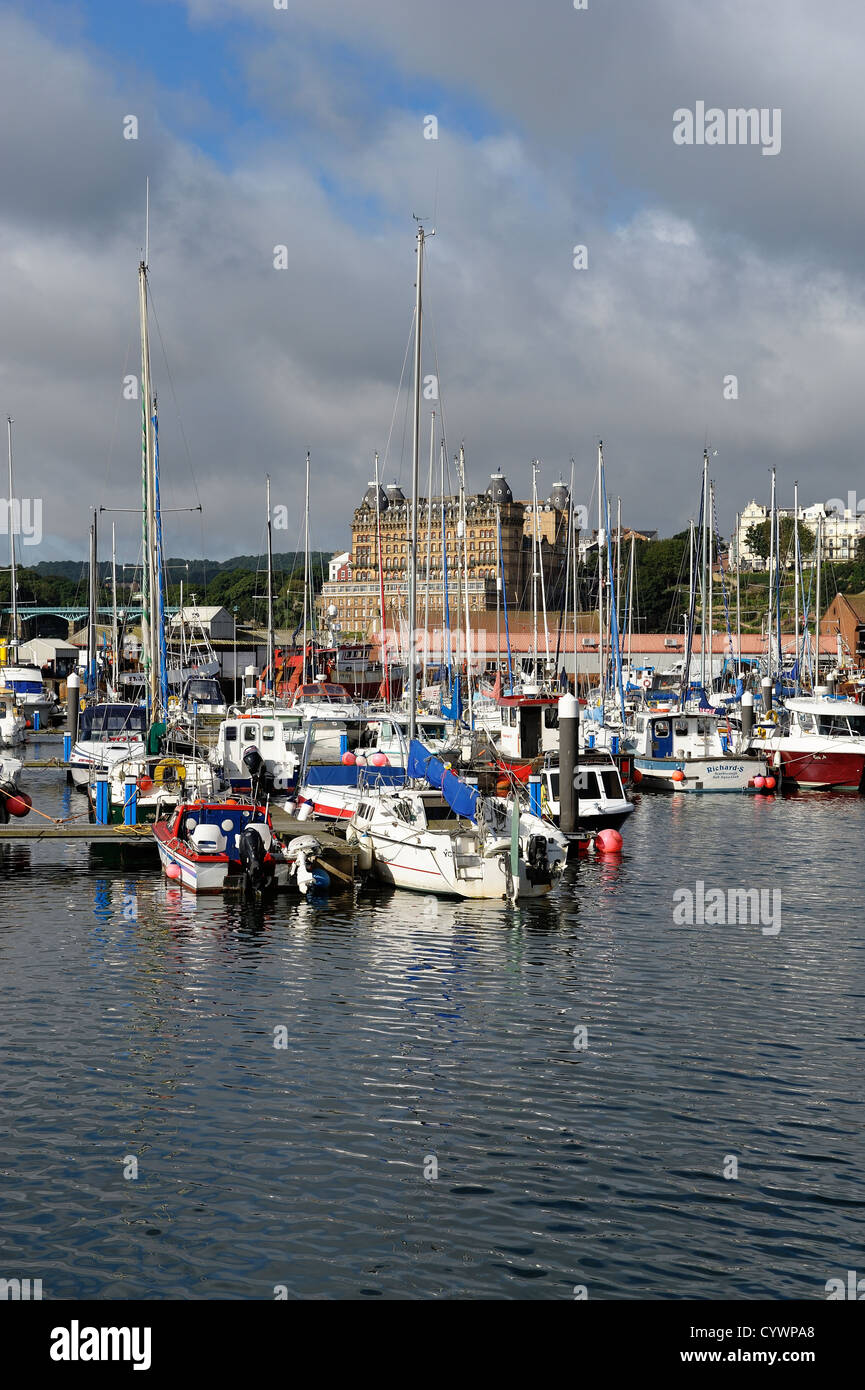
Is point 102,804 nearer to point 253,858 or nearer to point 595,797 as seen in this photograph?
point 253,858

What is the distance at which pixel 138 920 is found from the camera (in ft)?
102

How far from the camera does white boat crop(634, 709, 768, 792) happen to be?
200 ft

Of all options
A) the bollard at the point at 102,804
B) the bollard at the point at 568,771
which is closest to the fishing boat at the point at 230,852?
the bollard at the point at 102,804

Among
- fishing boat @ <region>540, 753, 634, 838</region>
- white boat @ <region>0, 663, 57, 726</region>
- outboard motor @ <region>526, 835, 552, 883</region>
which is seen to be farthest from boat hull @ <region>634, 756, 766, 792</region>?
white boat @ <region>0, 663, 57, 726</region>

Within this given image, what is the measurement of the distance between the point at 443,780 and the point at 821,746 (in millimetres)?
Answer: 33448

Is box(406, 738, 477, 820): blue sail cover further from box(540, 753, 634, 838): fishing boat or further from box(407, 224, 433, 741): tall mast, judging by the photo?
box(540, 753, 634, 838): fishing boat

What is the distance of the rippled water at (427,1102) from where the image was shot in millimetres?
13969

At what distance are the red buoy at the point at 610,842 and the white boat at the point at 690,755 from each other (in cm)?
1964

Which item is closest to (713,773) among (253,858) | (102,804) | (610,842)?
(610,842)

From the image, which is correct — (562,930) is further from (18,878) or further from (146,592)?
(146,592)

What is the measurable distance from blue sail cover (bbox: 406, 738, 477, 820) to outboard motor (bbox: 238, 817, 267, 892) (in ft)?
15.0

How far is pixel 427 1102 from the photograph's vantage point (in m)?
18.4
